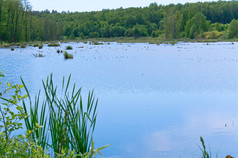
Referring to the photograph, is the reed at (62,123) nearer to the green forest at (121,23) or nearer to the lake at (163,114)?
the lake at (163,114)

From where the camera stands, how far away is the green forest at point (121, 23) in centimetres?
4522

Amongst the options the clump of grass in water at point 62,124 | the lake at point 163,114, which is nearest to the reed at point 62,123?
the clump of grass in water at point 62,124

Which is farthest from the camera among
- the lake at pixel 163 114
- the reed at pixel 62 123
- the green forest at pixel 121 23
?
the green forest at pixel 121 23

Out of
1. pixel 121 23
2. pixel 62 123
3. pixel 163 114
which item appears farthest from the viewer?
pixel 121 23

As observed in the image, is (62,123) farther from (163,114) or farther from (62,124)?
(163,114)

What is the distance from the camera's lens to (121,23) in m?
107

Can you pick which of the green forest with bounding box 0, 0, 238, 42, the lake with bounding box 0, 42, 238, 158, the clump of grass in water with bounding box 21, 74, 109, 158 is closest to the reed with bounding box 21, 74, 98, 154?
the clump of grass in water with bounding box 21, 74, 109, 158

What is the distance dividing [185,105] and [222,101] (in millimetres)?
1336

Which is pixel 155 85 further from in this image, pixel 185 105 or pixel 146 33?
pixel 146 33

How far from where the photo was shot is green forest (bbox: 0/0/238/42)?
45219 millimetres

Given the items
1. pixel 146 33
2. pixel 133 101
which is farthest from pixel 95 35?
pixel 133 101

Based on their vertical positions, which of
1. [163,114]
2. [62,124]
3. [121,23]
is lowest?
[163,114]

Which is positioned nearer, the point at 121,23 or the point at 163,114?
the point at 163,114

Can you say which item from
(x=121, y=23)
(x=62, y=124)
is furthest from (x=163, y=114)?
(x=121, y=23)
